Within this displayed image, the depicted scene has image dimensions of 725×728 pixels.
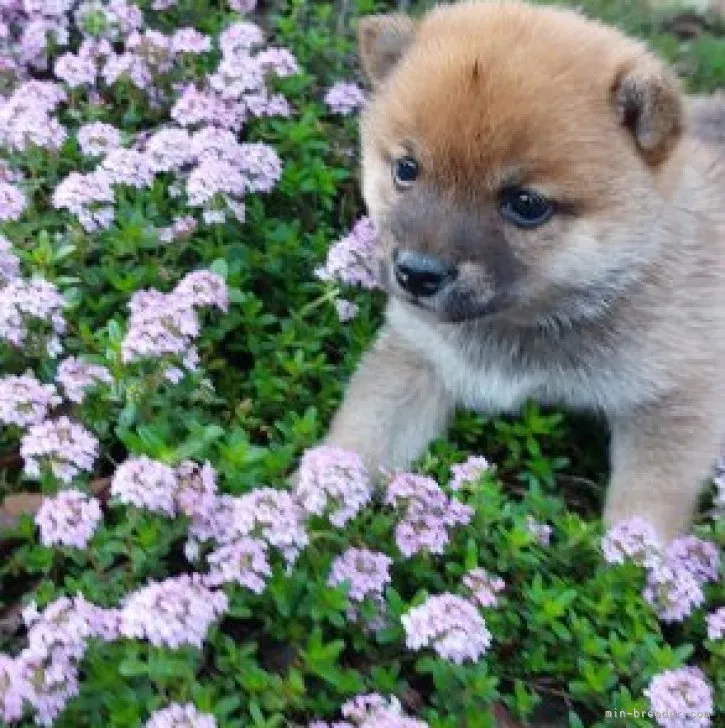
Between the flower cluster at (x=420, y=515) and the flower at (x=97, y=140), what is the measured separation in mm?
1465

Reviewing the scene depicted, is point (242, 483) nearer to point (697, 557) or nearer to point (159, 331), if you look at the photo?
point (159, 331)

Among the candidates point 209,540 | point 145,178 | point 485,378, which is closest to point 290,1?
point 145,178

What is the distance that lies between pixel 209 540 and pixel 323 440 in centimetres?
87

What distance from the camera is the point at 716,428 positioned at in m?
3.48

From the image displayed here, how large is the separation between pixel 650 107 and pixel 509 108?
347mm

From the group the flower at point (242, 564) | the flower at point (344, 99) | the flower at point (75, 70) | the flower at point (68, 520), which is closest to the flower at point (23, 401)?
the flower at point (68, 520)

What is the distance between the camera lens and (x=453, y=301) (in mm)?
3018

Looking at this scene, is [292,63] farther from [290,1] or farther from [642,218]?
[642,218]

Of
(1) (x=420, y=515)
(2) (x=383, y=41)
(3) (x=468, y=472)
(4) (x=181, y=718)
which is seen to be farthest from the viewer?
(2) (x=383, y=41)

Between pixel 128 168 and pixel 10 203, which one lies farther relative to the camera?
pixel 128 168

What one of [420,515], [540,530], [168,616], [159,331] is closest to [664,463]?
[540,530]

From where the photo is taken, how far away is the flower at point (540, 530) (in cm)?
307

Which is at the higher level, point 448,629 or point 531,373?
point 448,629

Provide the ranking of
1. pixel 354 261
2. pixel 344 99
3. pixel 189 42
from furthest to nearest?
pixel 344 99 < pixel 189 42 < pixel 354 261
